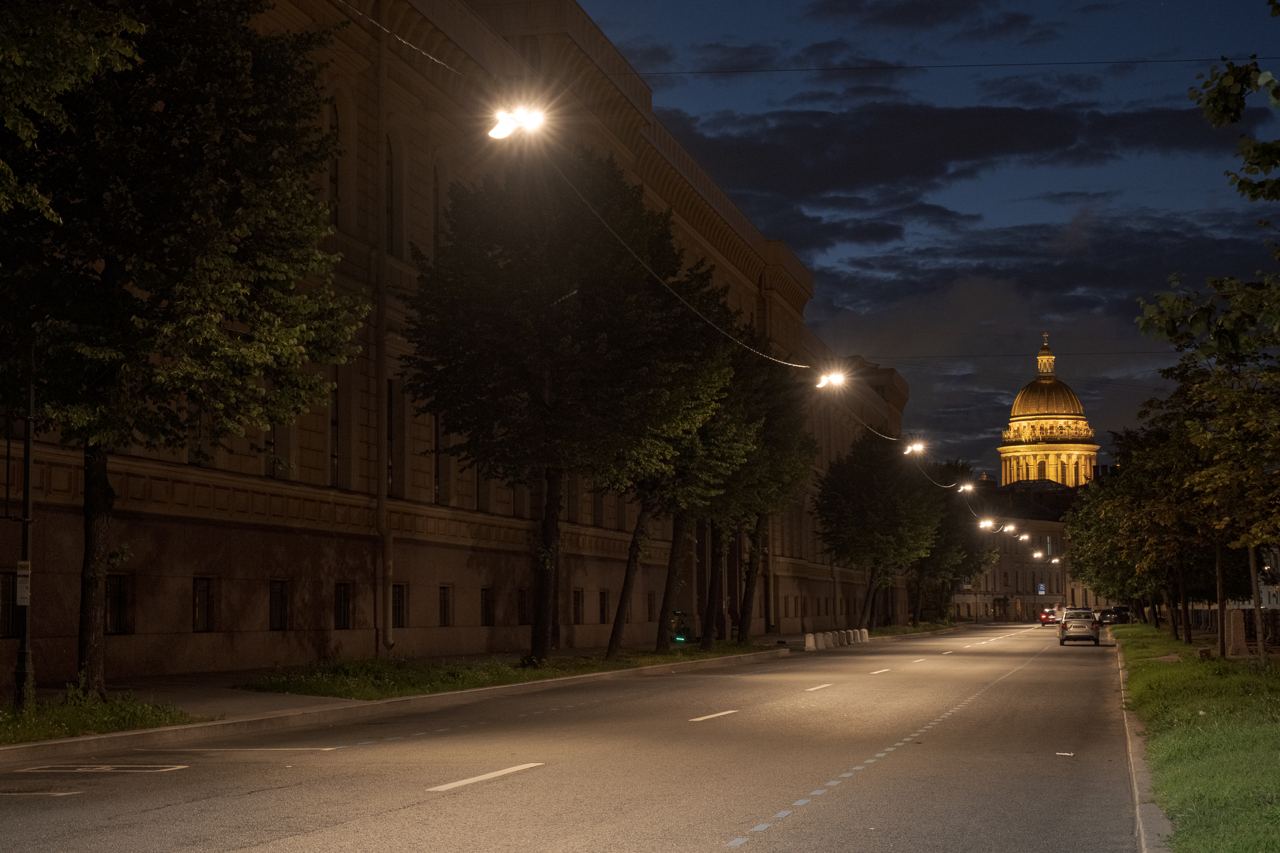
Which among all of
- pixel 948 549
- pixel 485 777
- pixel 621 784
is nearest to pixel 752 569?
pixel 485 777

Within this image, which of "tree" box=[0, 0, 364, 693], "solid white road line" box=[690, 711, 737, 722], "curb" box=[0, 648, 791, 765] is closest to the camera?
"curb" box=[0, 648, 791, 765]

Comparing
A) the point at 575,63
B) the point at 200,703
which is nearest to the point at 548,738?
the point at 200,703

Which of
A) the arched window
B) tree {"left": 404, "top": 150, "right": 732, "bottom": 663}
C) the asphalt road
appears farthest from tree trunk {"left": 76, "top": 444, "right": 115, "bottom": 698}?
the arched window

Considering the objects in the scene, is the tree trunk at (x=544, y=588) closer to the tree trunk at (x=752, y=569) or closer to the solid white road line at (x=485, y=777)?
the solid white road line at (x=485, y=777)

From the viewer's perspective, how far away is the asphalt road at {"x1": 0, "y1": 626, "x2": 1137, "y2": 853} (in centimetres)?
1177

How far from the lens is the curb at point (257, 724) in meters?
18.5

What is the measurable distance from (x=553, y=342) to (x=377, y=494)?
7868 millimetres

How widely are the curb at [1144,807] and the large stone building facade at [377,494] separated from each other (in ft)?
37.6

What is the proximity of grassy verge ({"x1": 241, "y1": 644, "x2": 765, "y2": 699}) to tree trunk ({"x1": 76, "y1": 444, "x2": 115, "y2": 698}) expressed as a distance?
5699mm

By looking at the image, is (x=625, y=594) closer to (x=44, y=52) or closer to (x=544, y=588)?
(x=544, y=588)

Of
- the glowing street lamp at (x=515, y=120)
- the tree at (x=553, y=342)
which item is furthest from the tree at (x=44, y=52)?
the tree at (x=553, y=342)

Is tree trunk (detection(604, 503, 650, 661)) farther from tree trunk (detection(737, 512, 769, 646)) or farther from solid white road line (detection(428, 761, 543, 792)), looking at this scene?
solid white road line (detection(428, 761, 543, 792))

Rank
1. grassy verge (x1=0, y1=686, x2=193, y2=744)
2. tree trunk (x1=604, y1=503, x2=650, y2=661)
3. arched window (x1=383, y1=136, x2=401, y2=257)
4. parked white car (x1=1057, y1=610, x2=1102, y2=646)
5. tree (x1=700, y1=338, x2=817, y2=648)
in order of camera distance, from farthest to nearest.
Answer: parked white car (x1=1057, y1=610, x2=1102, y2=646), tree (x1=700, y1=338, x2=817, y2=648), arched window (x1=383, y1=136, x2=401, y2=257), tree trunk (x1=604, y1=503, x2=650, y2=661), grassy verge (x1=0, y1=686, x2=193, y2=744)

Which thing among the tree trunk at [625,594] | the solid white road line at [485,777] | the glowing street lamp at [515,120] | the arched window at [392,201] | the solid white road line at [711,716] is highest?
the arched window at [392,201]
